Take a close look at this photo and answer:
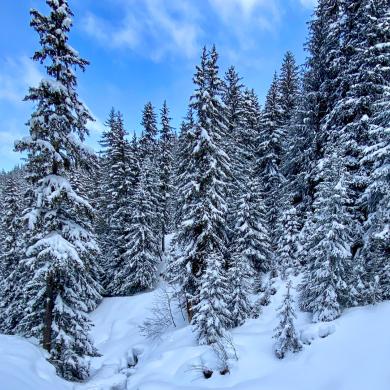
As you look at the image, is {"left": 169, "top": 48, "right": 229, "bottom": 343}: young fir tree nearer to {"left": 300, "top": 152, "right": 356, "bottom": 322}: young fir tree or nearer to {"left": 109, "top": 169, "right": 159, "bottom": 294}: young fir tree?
{"left": 300, "top": 152, "right": 356, "bottom": 322}: young fir tree

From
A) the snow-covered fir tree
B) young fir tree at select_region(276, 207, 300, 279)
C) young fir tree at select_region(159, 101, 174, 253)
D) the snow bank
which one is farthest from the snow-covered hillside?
young fir tree at select_region(159, 101, 174, 253)

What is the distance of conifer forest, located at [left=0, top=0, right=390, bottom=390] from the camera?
40.0 ft

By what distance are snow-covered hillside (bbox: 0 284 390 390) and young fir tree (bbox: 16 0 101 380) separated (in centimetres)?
170

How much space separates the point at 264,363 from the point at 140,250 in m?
21.8

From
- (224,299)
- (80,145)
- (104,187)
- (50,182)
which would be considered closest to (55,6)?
(80,145)

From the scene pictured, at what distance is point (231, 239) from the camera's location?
2344cm

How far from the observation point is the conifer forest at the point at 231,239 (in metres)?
12.2

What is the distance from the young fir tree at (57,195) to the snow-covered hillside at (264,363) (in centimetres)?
170

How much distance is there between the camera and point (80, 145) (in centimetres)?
1325

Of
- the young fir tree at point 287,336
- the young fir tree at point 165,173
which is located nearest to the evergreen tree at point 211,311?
the young fir tree at point 287,336

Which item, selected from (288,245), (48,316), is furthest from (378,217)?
(48,316)

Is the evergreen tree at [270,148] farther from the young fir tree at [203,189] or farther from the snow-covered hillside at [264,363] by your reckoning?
the snow-covered hillside at [264,363]

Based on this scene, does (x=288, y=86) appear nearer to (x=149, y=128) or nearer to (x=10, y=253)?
(x=149, y=128)

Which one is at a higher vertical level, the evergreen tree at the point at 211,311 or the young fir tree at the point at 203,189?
the young fir tree at the point at 203,189
